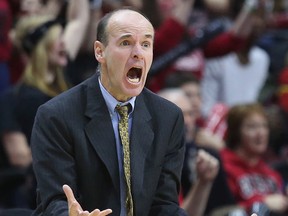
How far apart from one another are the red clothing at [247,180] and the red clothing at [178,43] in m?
0.84

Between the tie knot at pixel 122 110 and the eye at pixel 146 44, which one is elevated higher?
the eye at pixel 146 44

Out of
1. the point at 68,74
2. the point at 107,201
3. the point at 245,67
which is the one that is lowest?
the point at 245,67

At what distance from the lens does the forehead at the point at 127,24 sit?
10.1 feet

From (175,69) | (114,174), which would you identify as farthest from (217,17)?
(114,174)

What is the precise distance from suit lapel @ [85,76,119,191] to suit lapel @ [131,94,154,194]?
6 centimetres

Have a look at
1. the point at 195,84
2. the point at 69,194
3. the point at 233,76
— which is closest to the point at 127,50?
the point at 69,194

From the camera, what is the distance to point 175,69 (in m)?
6.66

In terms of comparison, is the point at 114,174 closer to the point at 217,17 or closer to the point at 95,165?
the point at 95,165

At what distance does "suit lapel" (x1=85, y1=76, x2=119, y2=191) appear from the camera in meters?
3.12

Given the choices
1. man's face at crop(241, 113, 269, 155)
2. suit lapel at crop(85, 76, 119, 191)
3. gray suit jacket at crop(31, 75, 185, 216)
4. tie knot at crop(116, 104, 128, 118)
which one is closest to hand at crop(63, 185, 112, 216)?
gray suit jacket at crop(31, 75, 185, 216)

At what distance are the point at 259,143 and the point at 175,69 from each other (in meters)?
1.14

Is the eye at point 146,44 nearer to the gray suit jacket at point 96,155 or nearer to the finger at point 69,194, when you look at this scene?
the gray suit jacket at point 96,155

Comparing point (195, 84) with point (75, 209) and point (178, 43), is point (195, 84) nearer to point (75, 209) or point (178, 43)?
point (178, 43)

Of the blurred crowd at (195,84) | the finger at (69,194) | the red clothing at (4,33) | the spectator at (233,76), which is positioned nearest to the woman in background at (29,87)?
the blurred crowd at (195,84)
